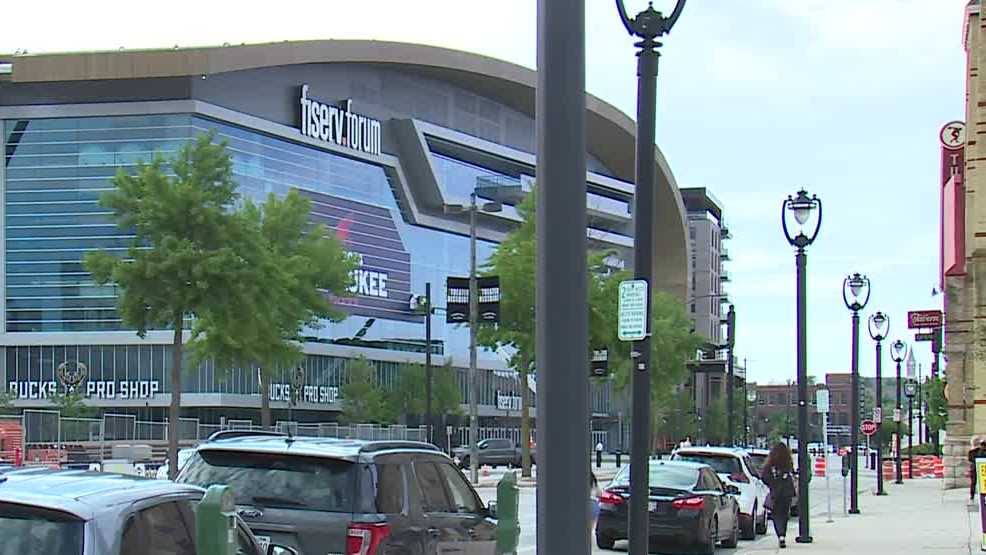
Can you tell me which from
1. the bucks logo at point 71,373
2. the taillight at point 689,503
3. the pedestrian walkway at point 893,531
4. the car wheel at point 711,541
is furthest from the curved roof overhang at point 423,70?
the taillight at point 689,503

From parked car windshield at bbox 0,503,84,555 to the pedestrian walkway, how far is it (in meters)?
16.2

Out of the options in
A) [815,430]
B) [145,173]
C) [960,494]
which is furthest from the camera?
[815,430]

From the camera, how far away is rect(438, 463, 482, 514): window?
452 inches

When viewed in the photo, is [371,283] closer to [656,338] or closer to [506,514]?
[656,338]

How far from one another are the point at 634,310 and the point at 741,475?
673 inches

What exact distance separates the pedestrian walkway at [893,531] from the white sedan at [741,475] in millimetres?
460

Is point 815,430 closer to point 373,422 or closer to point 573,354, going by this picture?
point 373,422

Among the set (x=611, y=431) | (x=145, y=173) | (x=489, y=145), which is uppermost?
(x=489, y=145)

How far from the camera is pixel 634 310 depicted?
419 inches

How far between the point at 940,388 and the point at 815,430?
3281 cm

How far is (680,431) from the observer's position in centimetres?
10569

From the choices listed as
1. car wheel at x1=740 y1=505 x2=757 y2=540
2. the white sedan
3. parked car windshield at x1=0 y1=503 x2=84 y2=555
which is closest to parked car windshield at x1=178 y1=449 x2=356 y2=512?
parked car windshield at x1=0 y1=503 x2=84 y2=555

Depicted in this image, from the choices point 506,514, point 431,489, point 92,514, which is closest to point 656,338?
point 431,489

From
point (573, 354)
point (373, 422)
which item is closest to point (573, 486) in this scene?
point (573, 354)
